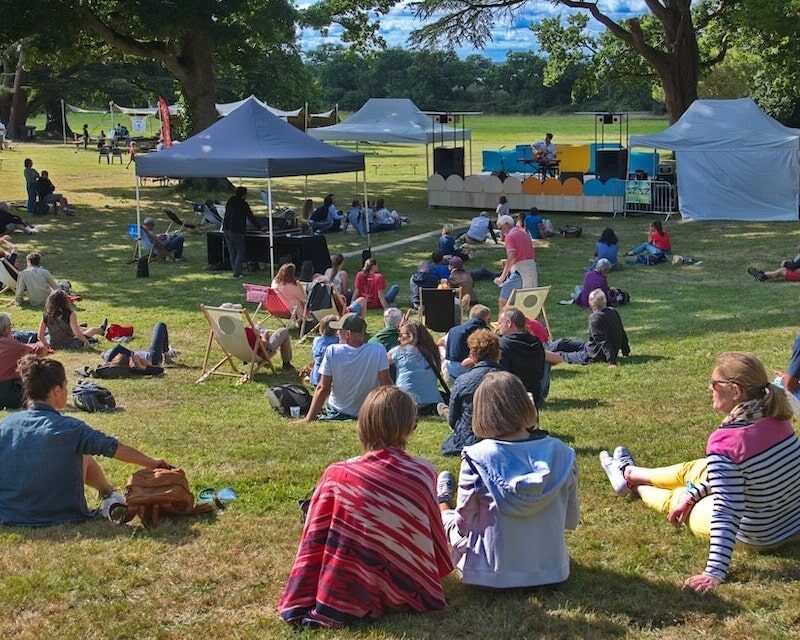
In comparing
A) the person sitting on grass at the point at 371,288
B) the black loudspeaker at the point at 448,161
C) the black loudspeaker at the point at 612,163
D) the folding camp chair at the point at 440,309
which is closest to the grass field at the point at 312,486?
the person sitting on grass at the point at 371,288

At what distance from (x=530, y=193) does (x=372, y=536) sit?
22798 mm

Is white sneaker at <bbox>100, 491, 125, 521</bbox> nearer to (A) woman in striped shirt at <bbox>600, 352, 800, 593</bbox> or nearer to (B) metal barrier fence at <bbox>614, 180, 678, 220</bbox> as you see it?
(A) woman in striped shirt at <bbox>600, 352, 800, 593</bbox>

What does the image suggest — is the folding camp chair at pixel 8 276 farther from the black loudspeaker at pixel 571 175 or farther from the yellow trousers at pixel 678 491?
the black loudspeaker at pixel 571 175

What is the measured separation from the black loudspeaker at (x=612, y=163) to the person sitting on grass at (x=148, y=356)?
19394 mm

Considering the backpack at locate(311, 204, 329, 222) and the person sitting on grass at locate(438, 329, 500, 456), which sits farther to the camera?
the backpack at locate(311, 204, 329, 222)

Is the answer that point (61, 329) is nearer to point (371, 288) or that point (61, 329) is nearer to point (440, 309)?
point (371, 288)

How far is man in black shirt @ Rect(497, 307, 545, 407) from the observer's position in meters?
8.30

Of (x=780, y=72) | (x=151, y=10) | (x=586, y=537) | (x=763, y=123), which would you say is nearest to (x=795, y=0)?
(x=763, y=123)

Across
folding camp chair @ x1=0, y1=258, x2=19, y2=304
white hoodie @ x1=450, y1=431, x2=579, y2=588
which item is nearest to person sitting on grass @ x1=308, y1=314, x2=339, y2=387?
white hoodie @ x1=450, y1=431, x2=579, y2=588

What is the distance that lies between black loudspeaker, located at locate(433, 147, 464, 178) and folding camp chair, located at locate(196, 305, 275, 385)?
1914 centimetres

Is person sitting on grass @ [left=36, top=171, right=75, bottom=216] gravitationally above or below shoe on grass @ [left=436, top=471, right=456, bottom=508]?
above

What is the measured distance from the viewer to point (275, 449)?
797 centimetres

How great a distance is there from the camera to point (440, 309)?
43.5ft

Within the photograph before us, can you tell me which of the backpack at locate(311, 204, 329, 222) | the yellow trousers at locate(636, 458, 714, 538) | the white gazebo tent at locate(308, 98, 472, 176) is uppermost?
the white gazebo tent at locate(308, 98, 472, 176)
